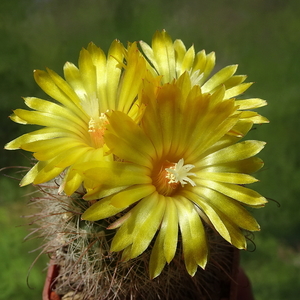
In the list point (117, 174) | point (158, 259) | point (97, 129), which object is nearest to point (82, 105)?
point (97, 129)

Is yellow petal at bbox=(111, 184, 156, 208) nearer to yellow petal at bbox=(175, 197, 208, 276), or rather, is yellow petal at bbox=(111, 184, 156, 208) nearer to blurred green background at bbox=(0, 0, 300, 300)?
yellow petal at bbox=(175, 197, 208, 276)

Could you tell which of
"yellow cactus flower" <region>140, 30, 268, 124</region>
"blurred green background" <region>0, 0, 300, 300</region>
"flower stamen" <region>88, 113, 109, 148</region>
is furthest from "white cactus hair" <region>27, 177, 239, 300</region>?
"blurred green background" <region>0, 0, 300, 300</region>

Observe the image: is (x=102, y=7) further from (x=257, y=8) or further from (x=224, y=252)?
(x=224, y=252)

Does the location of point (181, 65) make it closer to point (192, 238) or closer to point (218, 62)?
point (192, 238)

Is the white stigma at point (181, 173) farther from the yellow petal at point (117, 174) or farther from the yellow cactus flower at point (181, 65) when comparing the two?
the yellow cactus flower at point (181, 65)

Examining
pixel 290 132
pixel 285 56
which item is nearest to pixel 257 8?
pixel 285 56
